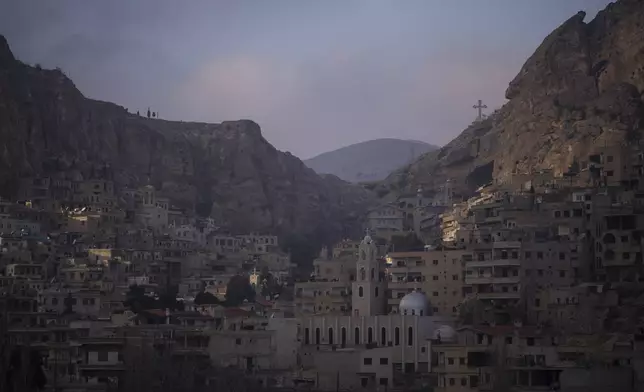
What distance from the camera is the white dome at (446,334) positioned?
51344mm

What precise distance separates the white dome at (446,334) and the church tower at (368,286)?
578cm

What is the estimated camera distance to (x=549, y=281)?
55125mm

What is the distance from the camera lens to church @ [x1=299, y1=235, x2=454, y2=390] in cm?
5138

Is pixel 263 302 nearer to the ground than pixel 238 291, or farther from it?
nearer to the ground

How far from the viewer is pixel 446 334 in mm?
51562

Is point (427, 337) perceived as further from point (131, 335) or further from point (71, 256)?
point (71, 256)

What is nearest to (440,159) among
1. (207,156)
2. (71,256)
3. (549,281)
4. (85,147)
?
(207,156)

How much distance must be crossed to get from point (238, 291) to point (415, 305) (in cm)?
1321

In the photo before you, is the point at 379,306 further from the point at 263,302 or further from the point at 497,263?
the point at 263,302

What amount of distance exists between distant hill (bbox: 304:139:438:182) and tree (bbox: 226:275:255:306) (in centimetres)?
9533

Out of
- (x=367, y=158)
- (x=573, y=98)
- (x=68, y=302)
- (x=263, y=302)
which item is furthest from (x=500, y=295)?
(x=367, y=158)

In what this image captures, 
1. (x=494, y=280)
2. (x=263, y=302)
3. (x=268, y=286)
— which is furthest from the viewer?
(x=268, y=286)

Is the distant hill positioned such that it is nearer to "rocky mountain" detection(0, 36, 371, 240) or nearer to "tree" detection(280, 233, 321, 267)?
"rocky mountain" detection(0, 36, 371, 240)

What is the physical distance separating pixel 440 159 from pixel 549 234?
94.9 feet
